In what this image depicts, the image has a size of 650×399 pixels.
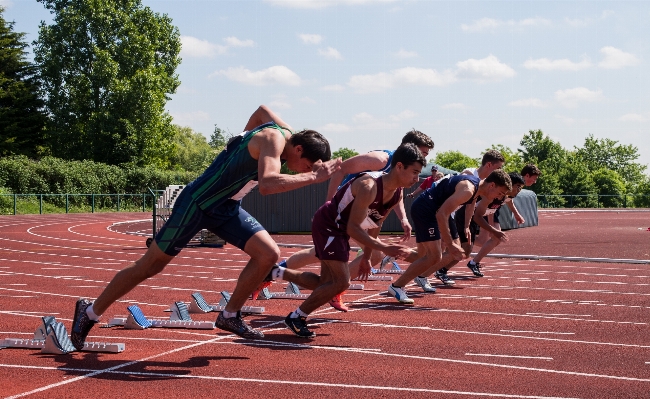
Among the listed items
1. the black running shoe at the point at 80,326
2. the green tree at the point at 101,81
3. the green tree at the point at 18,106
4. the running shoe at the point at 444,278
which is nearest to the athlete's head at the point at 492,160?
the running shoe at the point at 444,278

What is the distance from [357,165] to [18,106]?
56.0 m

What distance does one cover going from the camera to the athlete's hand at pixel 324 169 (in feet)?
17.9

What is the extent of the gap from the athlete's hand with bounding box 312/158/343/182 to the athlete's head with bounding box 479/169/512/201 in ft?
13.7

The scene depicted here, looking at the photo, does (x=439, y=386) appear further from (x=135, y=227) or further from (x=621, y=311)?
(x=135, y=227)

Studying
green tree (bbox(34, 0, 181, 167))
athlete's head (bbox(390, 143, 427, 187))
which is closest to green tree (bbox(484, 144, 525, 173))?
green tree (bbox(34, 0, 181, 167))

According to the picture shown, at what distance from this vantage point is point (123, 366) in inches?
216

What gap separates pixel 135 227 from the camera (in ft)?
102

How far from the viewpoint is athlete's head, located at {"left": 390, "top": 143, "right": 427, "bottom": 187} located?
680 cm

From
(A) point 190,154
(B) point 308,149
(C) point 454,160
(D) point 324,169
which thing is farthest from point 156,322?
(A) point 190,154

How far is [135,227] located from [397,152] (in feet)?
83.9

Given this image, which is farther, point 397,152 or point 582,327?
point 582,327

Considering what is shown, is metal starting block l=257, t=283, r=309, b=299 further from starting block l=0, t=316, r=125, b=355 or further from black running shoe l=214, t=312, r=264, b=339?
starting block l=0, t=316, r=125, b=355

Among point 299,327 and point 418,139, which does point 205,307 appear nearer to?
point 299,327

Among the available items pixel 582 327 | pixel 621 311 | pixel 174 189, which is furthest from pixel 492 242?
pixel 174 189
